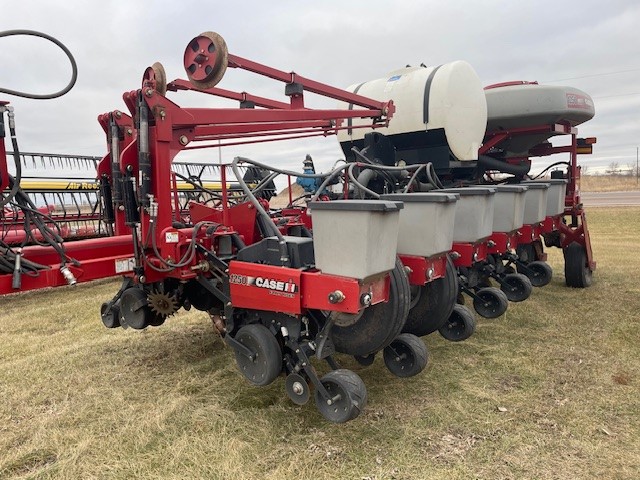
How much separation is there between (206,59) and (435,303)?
6.85 ft

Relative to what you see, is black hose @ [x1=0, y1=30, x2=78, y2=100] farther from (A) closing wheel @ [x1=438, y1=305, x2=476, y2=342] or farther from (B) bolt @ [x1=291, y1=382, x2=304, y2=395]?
(A) closing wheel @ [x1=438, y1=305, x2=476, y2=342]

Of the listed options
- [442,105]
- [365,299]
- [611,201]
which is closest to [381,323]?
[365,299]

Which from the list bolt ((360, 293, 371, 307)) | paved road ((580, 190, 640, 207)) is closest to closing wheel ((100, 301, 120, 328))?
bolt ((360, 293, 371, 307))

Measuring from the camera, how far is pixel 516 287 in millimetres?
4562

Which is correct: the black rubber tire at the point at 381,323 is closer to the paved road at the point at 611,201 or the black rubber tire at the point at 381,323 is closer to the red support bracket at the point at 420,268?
the red support bracket at the point at 420,268

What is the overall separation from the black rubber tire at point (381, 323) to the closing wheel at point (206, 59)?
1.50 metres

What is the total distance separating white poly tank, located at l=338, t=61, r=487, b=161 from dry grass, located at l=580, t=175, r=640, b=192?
2617 centimetres

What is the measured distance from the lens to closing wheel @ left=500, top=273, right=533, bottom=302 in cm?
448

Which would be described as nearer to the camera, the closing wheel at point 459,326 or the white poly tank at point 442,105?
the closing wheel at point 459,326

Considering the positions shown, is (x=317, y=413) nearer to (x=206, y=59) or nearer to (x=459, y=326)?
(x=459, y=326)

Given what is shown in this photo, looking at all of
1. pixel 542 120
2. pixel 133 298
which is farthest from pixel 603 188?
pixel 133 298

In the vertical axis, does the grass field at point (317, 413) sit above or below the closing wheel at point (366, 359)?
below

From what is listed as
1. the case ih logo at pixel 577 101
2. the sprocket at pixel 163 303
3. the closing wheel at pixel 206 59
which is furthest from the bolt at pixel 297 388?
the case ih logo at pixel 577 101

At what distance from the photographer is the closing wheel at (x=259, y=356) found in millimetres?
2568
